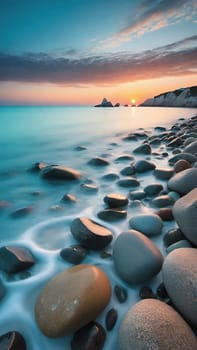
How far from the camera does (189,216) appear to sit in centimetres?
170

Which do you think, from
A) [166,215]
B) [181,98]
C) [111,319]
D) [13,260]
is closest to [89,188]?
[166,215]

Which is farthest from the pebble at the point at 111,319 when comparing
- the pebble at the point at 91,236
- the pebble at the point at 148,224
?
the pebble at the point at 148,224

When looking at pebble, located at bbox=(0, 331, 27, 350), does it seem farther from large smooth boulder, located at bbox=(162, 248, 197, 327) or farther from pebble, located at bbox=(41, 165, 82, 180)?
pebble, located at bbox=(41, 165, 82, 180)

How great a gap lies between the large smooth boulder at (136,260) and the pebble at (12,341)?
0.73 m

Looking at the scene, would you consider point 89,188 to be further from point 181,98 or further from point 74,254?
point 181,98

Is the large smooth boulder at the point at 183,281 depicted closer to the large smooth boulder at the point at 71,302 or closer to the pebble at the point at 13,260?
the large smooth boulder at the point at 71,302

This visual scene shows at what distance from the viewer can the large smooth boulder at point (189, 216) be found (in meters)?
1.66

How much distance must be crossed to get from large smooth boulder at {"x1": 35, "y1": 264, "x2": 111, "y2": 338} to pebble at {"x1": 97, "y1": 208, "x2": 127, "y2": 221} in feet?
3.53

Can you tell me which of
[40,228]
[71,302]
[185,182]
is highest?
[185,182]

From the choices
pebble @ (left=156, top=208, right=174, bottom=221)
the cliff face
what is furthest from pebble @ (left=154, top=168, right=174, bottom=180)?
the cliff face

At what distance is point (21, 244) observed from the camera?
2.12m

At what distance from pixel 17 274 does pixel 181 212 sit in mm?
1386

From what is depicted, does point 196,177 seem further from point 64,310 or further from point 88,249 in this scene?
point 64,310

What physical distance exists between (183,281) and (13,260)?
4.10 feet
